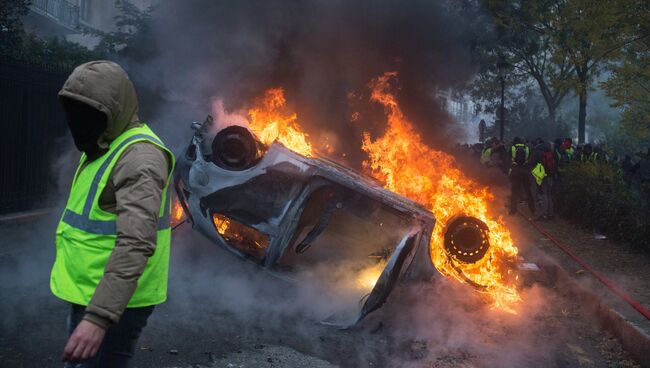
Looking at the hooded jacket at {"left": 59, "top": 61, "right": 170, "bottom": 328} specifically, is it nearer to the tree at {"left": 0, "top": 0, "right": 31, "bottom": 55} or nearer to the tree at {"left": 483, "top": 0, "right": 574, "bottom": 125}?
the tree at {"left": 0, "top": 0, "right": 31, "bottom": 55}

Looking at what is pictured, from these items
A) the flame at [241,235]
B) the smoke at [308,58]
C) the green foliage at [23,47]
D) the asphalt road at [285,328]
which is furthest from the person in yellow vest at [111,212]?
the green foliage at [23,47]

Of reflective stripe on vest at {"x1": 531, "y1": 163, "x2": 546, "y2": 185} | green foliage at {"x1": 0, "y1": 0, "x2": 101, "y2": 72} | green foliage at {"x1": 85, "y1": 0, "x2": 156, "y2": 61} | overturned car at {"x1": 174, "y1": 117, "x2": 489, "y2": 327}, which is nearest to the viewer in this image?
overturned car at {"x1": 174, "y1": 117, "x2": 489, "y2": 327}

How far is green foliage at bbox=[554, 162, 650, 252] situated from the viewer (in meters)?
8.19

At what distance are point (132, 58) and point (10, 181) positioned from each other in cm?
454

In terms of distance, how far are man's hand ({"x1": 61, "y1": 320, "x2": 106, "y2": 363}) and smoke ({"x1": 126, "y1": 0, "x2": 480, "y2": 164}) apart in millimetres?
6891

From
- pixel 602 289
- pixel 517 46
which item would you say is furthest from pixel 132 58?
pixel 517 46

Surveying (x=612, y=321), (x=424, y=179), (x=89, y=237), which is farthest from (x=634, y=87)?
(x=89, y=237)

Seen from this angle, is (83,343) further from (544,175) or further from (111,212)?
(544,175)

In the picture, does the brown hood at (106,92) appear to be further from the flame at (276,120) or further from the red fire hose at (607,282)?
the red fire hose at (607,282)

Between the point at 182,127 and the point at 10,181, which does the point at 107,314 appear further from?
the point at 10,181

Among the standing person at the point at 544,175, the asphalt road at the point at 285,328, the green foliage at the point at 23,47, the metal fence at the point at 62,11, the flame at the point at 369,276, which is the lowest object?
the asphalt road at the point at 285,328

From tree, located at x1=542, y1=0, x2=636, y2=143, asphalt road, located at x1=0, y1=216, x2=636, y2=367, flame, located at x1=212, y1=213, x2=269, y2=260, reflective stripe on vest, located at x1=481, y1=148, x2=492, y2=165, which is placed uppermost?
tree, located at x1=542, y1=0, x2=636, y2=143

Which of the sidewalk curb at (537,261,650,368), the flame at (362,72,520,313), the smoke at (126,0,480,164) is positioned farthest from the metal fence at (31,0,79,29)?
the sidewalk curb at (537,261,650,368)

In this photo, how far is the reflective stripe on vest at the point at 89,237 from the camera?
6.78ft
